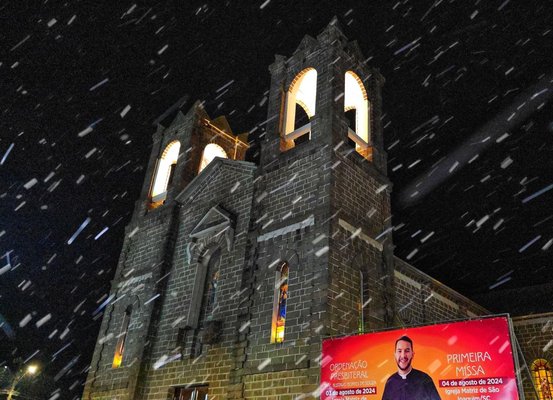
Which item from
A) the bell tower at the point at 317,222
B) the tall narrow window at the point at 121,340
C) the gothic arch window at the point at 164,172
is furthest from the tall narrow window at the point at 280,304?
the gothic arch window at the point at 164,172

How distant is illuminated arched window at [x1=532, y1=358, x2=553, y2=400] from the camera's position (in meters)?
20.0

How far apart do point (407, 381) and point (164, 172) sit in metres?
15.9

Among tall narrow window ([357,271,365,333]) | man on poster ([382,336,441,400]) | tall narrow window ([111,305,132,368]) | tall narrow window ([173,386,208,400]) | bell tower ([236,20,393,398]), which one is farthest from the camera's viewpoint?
tall narrow window ([111,305,132,368])

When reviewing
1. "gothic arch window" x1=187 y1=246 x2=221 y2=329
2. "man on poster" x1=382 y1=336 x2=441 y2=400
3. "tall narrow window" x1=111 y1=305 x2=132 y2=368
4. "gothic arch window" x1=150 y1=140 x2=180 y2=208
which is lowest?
"man on poster" x1=382 y1=336 x2=441 y2=400

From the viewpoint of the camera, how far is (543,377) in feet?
67.3

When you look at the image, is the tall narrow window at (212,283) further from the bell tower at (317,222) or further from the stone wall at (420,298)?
the stone wall at (420,298)

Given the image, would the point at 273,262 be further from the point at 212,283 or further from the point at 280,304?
the point at 212,283

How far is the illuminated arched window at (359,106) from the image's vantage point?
17125 mm

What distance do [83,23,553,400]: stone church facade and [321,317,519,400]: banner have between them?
2.98 ft

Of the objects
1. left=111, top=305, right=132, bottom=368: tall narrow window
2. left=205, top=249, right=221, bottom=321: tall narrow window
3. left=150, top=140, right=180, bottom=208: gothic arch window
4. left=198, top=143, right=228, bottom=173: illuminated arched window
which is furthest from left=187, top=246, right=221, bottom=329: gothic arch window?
left=198, top=143, right=228, bottom=173: illuminated arched window

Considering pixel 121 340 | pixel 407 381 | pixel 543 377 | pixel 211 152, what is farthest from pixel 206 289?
pixel 543 377

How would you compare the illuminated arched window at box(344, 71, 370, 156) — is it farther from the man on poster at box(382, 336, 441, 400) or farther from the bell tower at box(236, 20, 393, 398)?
the man on poster at box(382, 336, 441, 400)

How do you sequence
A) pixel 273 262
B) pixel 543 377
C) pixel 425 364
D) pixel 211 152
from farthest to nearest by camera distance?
pixel 211 152 → pixel 543 377 → pixel 273 262 → pixel 425 364

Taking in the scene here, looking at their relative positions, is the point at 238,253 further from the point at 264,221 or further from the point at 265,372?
the point at 265,372
